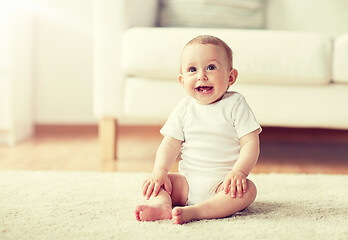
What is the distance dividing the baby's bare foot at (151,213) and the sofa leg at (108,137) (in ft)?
2.54

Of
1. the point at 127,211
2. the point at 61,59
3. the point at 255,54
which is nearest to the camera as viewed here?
the point at 127,211

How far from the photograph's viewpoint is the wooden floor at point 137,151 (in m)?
1.53

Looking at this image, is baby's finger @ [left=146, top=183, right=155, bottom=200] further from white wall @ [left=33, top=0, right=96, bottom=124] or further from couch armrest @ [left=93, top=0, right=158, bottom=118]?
white wall @ [left=33, top=0, right=96, bottom=124]

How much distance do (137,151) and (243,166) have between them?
98 centimetres

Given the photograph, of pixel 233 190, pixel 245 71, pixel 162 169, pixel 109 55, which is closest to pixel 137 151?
pixel 109 55

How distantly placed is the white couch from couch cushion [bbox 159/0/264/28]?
36 centimetres

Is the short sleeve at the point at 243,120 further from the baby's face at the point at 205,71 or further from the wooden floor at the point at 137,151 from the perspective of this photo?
the wooden floor at the point at 137,151

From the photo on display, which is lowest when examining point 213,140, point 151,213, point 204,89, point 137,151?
point 137,151

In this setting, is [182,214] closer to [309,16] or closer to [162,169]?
[162,169]

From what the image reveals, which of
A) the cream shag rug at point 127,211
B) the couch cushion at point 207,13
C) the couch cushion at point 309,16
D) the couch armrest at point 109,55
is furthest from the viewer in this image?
the couch cushion at point 309,16

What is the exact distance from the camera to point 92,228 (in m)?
0.81

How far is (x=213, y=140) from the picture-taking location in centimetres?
97

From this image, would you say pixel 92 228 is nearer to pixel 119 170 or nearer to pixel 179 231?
pixel 179 231

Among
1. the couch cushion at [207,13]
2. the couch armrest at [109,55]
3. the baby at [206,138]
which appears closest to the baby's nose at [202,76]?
the baby at [206,138]
